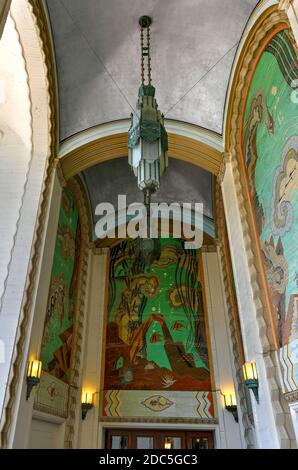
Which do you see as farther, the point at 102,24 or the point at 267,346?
the point at 102,24

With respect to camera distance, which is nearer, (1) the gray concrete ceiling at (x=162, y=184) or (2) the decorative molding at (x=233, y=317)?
(2) the decorative molding at (x=233, y=317)

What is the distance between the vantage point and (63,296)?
7305mm

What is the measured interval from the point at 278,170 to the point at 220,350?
17.4ft

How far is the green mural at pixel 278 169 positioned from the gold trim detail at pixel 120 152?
1.49m

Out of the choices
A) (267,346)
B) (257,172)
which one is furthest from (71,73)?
(267,346)

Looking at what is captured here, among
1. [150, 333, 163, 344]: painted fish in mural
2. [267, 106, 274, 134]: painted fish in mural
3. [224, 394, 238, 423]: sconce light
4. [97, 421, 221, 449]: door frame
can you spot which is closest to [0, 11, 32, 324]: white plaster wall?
[267, 106, 274, 134]: painted fish in mural

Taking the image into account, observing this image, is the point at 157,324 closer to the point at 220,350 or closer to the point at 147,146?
the point at 220,350

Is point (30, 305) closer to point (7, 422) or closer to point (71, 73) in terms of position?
point (7, 422)

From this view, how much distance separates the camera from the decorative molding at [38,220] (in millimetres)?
4559

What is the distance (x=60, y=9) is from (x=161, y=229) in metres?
6.04

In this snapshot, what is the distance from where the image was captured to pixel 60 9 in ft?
18.5

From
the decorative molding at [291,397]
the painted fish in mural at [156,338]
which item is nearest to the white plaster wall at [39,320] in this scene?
the painted fish in mural at [156,338]

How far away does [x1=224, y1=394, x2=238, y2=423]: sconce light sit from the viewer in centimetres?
747

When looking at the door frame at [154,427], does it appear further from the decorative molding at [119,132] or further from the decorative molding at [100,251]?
the decorative molding at [119,132]
